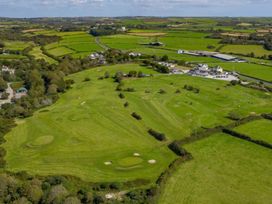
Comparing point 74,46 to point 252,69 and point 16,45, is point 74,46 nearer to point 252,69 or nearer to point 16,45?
point 16,45

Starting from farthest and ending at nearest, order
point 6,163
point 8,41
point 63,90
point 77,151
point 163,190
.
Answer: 1. point 8,41
2. point 63,90
3. point 77,151
4. point 6,163
5. point 163,190

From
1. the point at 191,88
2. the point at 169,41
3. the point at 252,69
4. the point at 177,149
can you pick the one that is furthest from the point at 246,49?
the point at 177,149

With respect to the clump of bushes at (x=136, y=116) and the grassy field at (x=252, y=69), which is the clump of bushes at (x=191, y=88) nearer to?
the clump of bushes at (x=136, y=116)

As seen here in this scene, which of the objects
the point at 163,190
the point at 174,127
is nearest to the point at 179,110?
the point at 174,127

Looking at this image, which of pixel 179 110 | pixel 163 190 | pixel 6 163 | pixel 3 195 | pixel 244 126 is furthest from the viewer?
pixel 179 110

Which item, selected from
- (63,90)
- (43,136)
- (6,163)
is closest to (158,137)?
(43,136)

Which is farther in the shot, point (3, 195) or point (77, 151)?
point (77, 151)

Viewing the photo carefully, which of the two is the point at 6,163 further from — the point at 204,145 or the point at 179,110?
the point at 179,110

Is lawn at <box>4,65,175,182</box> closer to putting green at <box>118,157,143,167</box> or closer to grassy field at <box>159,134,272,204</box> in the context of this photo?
putting green at <box>118,157,143,167</box>

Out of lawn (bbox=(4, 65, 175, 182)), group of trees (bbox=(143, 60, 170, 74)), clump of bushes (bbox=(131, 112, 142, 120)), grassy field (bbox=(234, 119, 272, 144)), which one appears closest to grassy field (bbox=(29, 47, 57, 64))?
group of trees (bbox=(143, 60, 170, 74))
